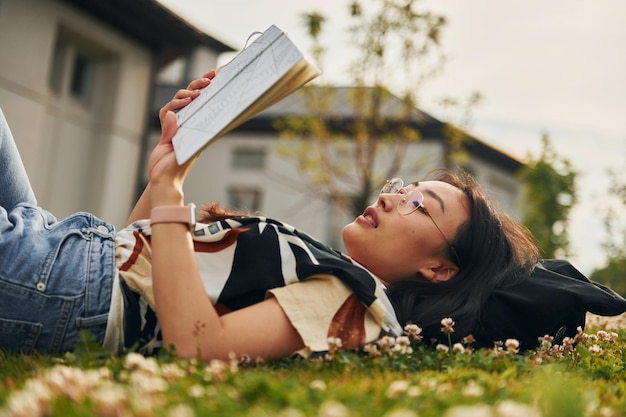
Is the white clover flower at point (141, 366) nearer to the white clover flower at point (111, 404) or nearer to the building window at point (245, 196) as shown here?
the white clover flower at point (111, 404)

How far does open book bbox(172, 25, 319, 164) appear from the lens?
9.27 feet

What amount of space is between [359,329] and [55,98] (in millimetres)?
16329

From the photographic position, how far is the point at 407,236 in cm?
377

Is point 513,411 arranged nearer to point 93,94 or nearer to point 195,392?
point 195,392

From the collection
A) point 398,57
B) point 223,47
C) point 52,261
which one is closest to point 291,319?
point 52,261

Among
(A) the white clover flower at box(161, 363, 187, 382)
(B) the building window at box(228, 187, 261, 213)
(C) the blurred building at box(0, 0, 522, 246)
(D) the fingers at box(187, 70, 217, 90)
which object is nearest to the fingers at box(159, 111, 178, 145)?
(D) the fingers at box(187, 70, 217, 90)

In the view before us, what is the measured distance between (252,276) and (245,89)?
2.51 feet

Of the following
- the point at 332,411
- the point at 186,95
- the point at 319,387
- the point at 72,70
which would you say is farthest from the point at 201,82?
the point at 72,70

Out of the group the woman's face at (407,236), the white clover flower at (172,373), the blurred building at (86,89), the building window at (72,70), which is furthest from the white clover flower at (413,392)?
the building window at (72,70)

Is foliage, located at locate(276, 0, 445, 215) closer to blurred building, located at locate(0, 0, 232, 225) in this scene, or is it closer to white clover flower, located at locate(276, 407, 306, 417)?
blurred building, located at locate(0, 0, 232, 225)

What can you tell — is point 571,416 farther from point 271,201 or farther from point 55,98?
point 271,201

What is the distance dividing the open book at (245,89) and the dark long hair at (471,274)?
1225 mm

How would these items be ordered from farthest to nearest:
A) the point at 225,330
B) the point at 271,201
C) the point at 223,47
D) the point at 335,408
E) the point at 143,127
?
the point at 271,201 < the point at 223,47 < the point at 143,127 < the point at 225,330 < the point at 335,408

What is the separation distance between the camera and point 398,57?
66.8 feet
